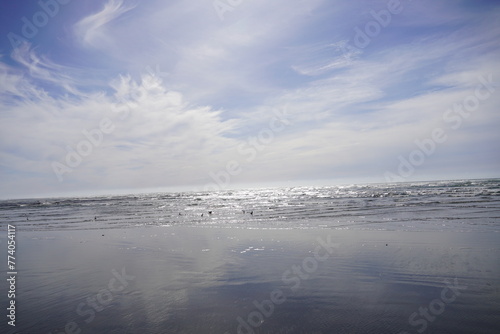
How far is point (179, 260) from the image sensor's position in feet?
38.4

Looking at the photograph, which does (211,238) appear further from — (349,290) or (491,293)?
(491,293)

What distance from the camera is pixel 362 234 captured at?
15477 millimetres

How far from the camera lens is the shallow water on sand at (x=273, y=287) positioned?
5.93 m

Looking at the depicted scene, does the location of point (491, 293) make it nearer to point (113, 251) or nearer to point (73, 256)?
point (113, 251)

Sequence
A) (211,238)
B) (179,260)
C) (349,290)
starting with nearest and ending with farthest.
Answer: (349,290)
(179,260)
(211,238)

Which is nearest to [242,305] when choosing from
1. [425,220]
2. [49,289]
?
[49,289]

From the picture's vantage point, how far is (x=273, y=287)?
8.02 m

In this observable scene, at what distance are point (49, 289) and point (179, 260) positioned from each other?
Result: 14.8 ft

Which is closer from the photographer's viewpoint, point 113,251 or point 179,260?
point 179,260

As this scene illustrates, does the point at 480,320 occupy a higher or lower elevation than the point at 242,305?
lower

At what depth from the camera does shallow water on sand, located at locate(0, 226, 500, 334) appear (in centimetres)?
593

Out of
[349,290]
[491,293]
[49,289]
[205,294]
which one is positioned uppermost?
[49,289]

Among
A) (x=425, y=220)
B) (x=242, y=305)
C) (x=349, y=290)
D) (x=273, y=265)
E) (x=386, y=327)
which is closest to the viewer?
(x=386, y=327)

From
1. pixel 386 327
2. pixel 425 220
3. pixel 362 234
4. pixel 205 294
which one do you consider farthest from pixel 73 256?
pixel 425 220
